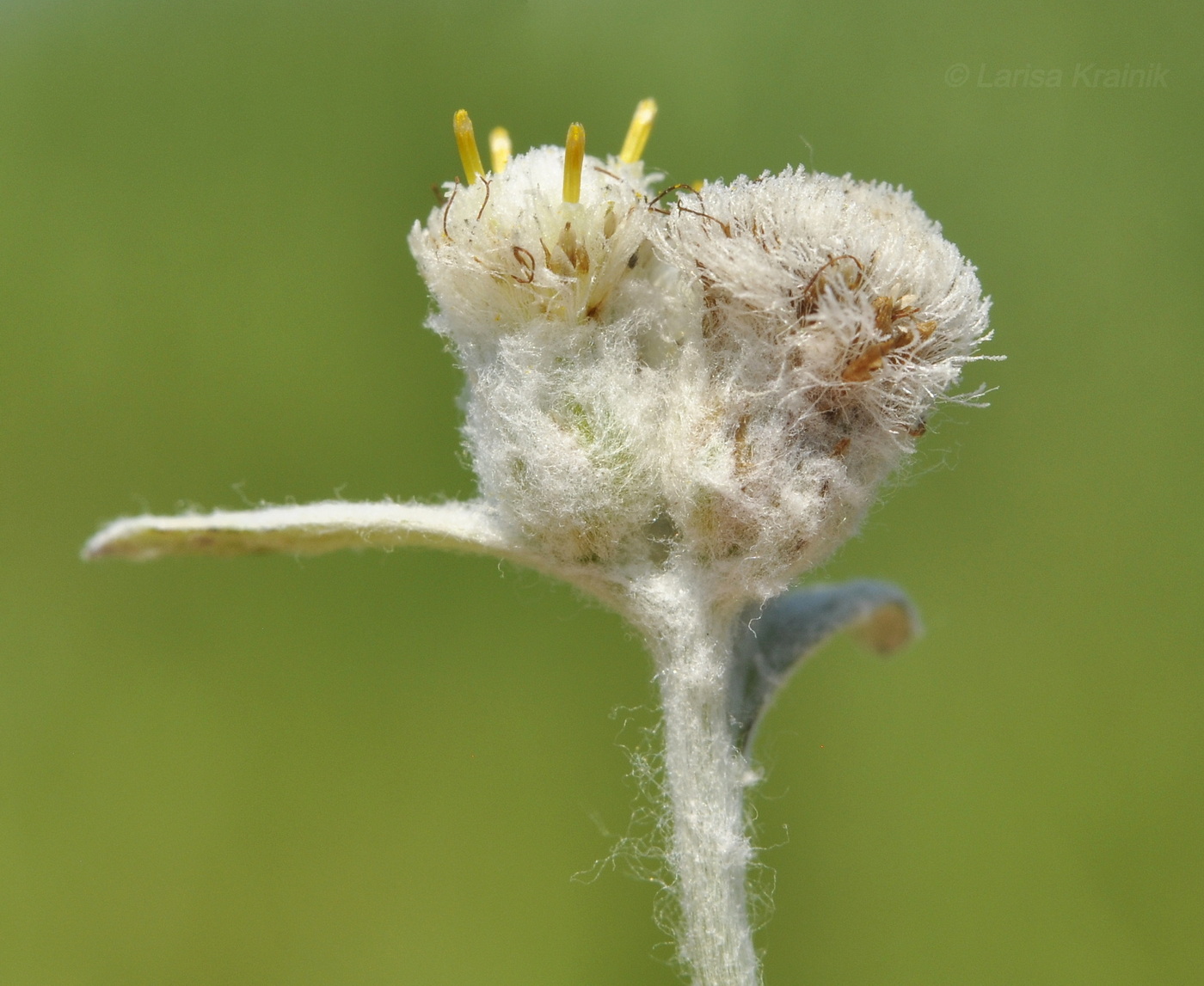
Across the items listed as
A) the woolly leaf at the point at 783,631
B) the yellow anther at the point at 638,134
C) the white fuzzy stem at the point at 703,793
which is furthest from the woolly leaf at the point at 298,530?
the yellow anther at the point at 638,134

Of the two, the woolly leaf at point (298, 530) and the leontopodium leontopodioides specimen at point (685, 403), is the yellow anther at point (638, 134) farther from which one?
the woolly leaf at point (298, 530)

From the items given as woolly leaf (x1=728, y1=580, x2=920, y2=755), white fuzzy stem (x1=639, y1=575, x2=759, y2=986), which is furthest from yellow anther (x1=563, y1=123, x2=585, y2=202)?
woolly leaf (x1=728, y1=580, x2=920, y2=755)

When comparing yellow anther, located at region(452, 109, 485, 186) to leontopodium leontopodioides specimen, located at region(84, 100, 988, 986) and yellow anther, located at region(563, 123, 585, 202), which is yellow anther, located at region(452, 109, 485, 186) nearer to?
leontopodium leontopodioides specimen, located at region(84, 100, 988, 986)

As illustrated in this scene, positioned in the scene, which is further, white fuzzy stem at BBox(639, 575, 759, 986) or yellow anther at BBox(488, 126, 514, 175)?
yellow anther at BBox(488, 126, 514, 175)

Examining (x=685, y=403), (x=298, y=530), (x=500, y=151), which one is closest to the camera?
(x=685, y=403)

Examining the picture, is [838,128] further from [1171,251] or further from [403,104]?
[403,104]

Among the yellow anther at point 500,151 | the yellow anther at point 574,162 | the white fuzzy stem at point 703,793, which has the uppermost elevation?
the yellow anther at point 500,151

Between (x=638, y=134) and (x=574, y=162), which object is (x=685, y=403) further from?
(x=638, y=134)

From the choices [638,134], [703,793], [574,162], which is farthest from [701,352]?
[703,793]

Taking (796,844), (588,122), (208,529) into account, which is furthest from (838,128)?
(208,529)
